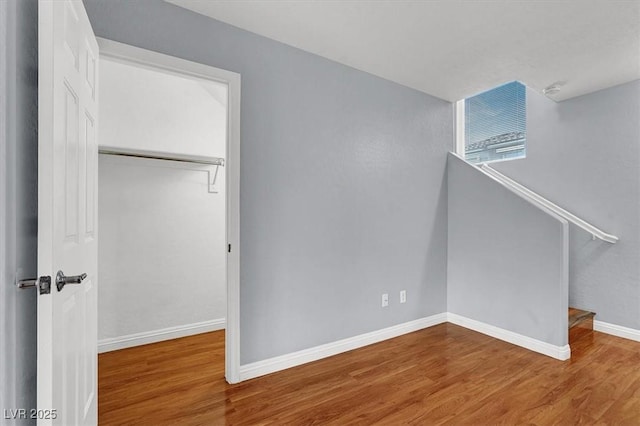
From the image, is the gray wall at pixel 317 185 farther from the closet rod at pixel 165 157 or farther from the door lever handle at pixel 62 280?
the door lever handle at pixel 62 280

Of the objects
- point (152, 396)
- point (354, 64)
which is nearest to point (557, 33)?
point (354, 64)

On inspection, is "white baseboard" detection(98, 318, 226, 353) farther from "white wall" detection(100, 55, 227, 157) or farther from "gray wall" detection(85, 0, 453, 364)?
"white wall" detection(100, 55, 227, 157)

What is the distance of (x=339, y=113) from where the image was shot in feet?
8.84

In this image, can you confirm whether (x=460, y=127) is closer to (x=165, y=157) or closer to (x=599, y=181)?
(x=599, y=181)

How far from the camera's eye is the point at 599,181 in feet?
10.4

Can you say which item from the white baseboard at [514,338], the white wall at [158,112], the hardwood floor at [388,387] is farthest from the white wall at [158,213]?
the white baseboard at [514,338]

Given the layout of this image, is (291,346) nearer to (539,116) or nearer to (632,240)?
(632,240)

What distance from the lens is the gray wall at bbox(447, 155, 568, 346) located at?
2633 millimetres

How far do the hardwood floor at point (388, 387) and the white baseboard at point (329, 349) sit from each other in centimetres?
6

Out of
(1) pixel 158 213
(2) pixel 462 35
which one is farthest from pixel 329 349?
(2) pixel 462 35

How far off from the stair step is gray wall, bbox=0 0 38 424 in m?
3.77

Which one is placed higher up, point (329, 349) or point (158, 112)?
point (158, 112)

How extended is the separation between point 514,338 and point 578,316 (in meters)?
0.76

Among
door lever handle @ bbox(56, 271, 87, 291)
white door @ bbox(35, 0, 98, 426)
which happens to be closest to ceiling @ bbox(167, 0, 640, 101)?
white door @ bbox(35, 0, 98, 426)
